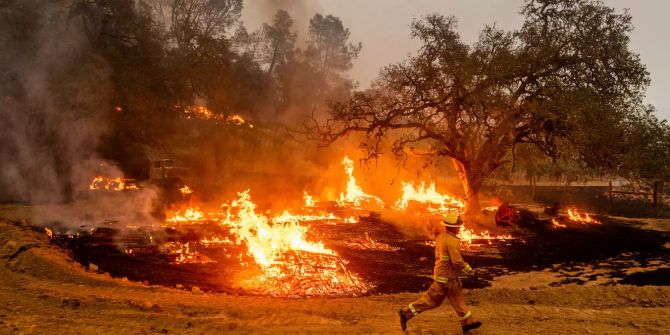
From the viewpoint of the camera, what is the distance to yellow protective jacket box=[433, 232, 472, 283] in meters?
6.39

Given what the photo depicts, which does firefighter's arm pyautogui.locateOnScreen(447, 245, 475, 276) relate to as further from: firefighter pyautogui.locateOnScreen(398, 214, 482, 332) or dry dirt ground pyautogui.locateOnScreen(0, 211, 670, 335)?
dry dirt ground pyautogui.locateOnScreen(0, 211, 670, 335)

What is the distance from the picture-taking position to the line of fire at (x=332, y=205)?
739cm

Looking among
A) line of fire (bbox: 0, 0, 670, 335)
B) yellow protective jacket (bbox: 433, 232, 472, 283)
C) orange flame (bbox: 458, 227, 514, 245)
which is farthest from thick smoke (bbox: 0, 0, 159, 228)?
yellow protective jacket (bbox: 433, 232, 472, 283)

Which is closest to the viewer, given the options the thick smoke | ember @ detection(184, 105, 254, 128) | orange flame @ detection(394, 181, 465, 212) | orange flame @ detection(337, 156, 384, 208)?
the thick smoke

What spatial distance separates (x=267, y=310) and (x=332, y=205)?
52.8 ft

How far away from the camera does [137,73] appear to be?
25.5m

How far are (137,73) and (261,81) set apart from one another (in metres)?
23.4

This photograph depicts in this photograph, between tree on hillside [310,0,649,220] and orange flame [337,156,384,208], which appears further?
orange flame [337,156,384,208]

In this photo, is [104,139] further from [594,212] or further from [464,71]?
[594,212]

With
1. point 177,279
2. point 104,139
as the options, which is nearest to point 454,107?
point 177,279

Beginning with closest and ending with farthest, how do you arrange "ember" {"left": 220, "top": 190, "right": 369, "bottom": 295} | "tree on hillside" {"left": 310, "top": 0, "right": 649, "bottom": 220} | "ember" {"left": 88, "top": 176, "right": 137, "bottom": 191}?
"ember" {"left": 220, "top": 190, "right": 369, "bottom": 295}, "tree on hillside" {"left": 310, "top": 0, "right": 649, "bottom": 220}, "ember" {"left": 88, "top": 176, "right": 137, "bottom": 191}

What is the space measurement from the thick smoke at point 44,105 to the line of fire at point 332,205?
A: 90 millimetres

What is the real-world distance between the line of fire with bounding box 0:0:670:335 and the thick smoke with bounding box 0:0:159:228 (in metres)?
0.09

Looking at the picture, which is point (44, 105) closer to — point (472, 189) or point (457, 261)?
point (472, 189)
